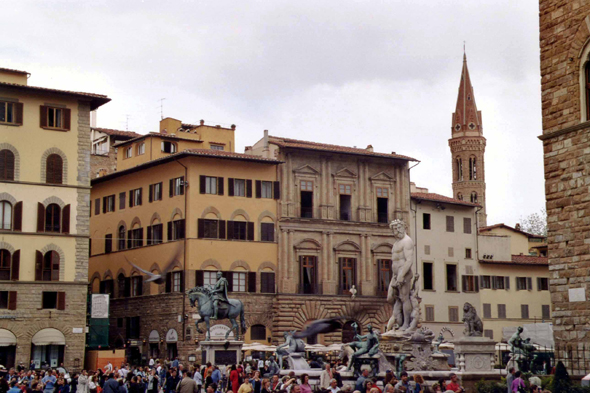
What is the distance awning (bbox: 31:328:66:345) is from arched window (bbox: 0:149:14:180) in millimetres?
7371

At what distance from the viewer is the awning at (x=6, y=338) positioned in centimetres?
4344

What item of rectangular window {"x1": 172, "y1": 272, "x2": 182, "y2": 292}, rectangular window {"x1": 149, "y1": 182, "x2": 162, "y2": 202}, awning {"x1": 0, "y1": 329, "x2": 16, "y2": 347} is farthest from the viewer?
rectangular window {"x1": 149, "y1": 182, "x2": 162, "y2": 202}

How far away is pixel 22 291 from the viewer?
44.3m

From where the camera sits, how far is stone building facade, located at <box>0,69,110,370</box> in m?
44.2

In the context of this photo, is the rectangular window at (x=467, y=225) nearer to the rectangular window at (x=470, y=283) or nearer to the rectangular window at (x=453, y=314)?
the rectangular window at (x=470, y=283)

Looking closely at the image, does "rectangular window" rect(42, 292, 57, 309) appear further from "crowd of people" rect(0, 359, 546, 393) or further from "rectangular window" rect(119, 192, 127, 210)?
"rectangular window" rect(119, 192, 127, 210)

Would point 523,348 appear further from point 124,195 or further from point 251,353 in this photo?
point 124,195

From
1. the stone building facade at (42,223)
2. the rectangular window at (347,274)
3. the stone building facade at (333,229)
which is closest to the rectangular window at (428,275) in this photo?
the stone building facade at (333,229)

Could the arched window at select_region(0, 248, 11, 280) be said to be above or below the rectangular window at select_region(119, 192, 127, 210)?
below

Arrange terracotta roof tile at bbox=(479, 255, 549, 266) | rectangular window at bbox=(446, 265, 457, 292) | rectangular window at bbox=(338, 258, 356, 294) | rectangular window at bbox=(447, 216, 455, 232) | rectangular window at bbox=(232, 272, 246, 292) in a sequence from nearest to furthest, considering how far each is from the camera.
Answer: rectangular window at bbox=(232, 272, 246, 292) → rectangular window at bbox=(338, 258, 356, 294) → rectangular window at bbox=(446, 265, 457, 292) → rectangular window at bbox=(447, 216, 455, 232) → terracotta roof tile at bbox=(479, 255, 549, 266)

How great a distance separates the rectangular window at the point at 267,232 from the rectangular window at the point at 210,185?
10.9ft

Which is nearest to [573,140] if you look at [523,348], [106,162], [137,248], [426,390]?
[523,348]

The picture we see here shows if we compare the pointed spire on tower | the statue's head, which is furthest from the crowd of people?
the pointed spire on tower

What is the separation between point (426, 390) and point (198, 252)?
30.2 m
